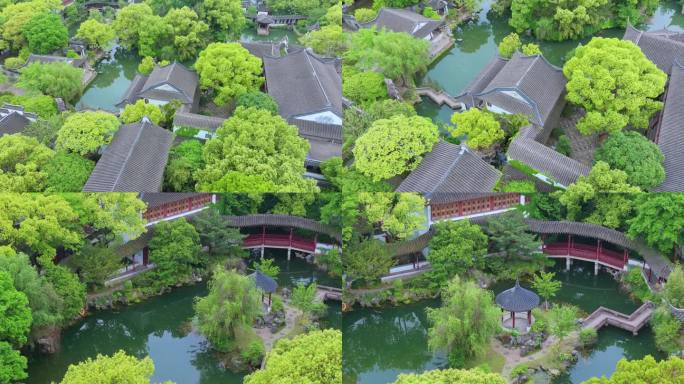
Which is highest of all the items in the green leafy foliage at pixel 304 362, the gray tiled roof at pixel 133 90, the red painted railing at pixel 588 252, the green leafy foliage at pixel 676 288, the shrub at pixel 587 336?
the green leafy foliage at pixel 676 288

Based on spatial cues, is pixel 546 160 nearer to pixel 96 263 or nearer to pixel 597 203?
pixel 597 203

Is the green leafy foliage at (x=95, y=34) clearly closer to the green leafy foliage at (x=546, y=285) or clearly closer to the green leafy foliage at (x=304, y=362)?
the green leafy foliage at (x=304, y=362)

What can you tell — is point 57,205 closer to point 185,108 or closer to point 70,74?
point 185,108

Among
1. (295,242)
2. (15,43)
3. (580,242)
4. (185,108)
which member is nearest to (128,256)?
(295,242)

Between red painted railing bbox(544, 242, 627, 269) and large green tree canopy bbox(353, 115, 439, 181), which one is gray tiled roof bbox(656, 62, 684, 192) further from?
large green tree canopy bbox(353, 115, 439, 181)

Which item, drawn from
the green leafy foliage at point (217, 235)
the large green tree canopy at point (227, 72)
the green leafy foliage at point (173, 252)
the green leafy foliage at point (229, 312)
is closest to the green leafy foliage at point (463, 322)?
the green leafy foliage at point (229, 312)

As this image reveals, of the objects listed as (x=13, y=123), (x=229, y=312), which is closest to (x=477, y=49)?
(x=13, y=123)

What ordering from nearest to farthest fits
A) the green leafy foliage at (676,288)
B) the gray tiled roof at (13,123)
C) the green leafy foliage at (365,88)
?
the green leafy foliage at (676,288)
the gray tiled roof at (13,123)
the green leafy foliage at (365,88)
